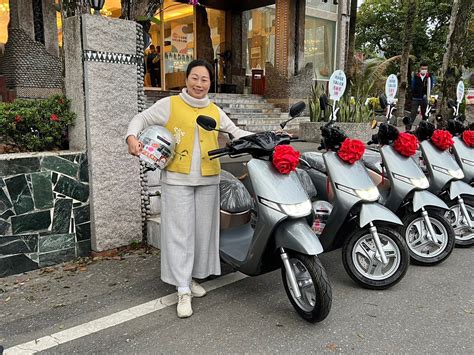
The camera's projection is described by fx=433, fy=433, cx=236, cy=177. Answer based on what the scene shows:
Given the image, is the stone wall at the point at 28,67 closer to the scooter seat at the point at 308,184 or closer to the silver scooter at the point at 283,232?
the scooter seat at the point at 308,184

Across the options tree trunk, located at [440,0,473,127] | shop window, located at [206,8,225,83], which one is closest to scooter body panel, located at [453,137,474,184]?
tree trunk, located at [440,0,473,127]

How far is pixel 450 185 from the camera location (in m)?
4.47

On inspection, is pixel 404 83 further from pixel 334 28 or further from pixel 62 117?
pixel 62 117

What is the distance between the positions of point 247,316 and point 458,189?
2.75 metres

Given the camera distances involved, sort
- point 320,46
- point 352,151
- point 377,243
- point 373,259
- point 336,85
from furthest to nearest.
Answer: point 320,46 → point 336,85 → point 352,151 → point 373,259 → point 377,243

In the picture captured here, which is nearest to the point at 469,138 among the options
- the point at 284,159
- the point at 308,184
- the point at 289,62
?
the point at 308,184

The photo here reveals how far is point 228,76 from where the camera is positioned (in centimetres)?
1458

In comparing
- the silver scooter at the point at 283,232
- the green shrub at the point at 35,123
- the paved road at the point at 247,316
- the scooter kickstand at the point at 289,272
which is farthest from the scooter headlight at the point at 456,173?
the green shrub at the point at 35,123

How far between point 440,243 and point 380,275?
923 mm

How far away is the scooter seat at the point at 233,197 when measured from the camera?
400 centimetres

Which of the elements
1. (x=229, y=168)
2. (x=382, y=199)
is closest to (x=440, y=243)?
(x=382, y=199)

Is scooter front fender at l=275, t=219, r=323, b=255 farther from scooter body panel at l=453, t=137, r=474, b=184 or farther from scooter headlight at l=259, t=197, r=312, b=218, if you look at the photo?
scooter body panel at l=453, t=137, r=474, b=184

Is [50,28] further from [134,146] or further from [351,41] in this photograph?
[351,41]

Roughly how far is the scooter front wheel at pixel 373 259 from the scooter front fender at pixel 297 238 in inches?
28.6
